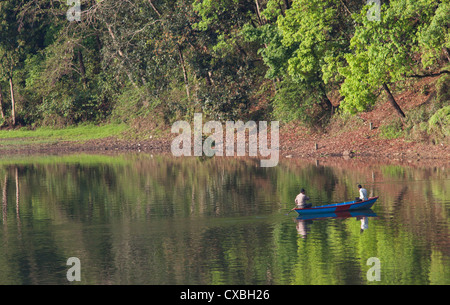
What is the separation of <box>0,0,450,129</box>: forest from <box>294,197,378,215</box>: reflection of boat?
50.5ft

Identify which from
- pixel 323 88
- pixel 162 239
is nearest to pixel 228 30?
pixel 323 88

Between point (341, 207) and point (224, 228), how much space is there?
18.1ft

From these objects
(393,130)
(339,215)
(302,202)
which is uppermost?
(393,130)

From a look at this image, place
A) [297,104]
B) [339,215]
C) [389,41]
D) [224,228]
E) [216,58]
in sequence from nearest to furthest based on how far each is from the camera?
1. [224,228]
2. [339,215]
3. [389,41]
4. [297,104]
5. [216,58]

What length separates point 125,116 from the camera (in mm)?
73938

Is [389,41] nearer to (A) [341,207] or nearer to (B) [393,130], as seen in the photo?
(B) [393,130]

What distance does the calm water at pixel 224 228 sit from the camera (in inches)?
778

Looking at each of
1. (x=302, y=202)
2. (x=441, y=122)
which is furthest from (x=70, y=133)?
(x=302, y=202)

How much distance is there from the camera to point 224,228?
26.2 meters

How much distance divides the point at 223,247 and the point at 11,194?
19530 millimetres

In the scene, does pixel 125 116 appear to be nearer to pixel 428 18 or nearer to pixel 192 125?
pixel 192 125

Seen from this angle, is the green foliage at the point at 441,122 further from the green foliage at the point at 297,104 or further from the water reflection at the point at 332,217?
the water reflection at the point at 332,217

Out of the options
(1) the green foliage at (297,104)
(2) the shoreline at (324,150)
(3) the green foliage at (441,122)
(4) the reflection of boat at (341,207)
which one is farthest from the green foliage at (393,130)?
(4) the reflection of boat at (341,207)

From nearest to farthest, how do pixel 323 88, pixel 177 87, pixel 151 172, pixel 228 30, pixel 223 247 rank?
pixel 223 247 < pixel 151 172 < pixel 323 88 < pixel 228 30 < pixel 177 87
